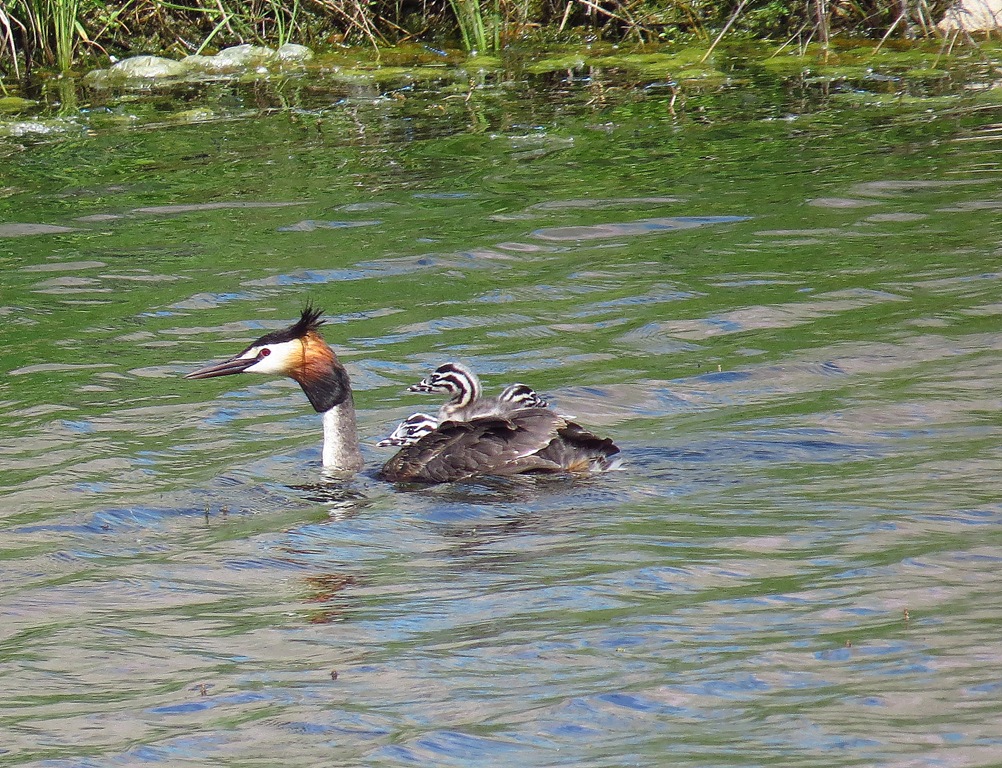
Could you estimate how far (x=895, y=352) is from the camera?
7566mm

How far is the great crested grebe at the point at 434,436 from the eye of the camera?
6711 millimetres

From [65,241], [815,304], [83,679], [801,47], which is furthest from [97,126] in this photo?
[83,679]

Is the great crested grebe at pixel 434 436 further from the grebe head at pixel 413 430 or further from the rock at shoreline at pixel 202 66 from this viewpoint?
the rock at shoreline at pixel 202 66

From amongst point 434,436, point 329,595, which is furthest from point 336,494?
point 329,595

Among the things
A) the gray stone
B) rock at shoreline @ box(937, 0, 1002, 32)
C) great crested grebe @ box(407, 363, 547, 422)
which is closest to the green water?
great crested grebe @ box(407, 363, 547, 422)

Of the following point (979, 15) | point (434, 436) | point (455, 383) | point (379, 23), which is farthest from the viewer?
point (379, 23)

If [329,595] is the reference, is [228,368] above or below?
above

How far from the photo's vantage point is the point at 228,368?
24.1 ft

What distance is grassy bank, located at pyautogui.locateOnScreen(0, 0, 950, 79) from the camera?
1558 centimetres

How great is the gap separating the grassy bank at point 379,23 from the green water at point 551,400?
2231 mm

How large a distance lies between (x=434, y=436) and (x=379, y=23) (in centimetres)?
1071

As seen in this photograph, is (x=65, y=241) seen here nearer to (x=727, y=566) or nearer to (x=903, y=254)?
(x=903, y=254)

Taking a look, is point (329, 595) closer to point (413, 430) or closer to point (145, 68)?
point (413, 430)

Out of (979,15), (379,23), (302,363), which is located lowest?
(302,363)
